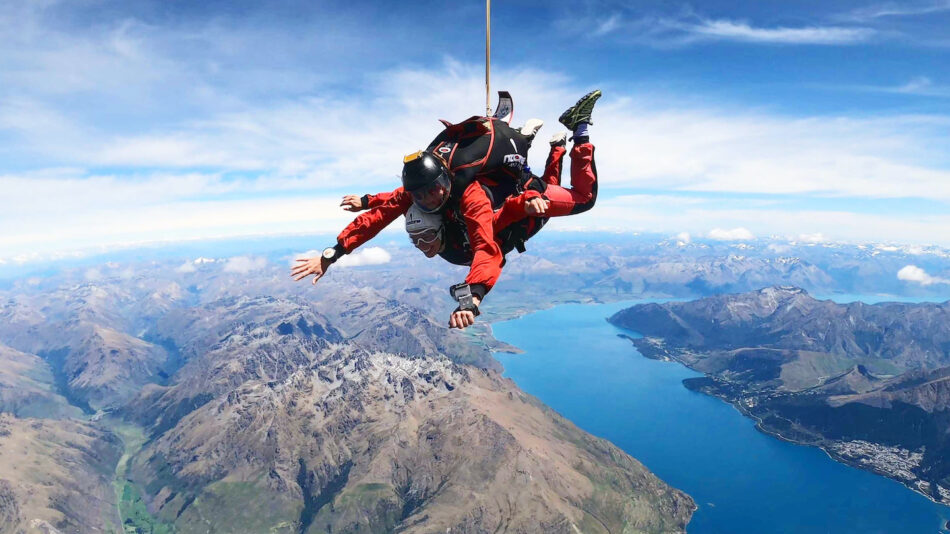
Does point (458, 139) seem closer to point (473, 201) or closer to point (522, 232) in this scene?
point (473, 201)

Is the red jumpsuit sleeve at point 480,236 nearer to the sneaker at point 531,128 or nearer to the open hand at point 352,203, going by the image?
the sneaker at point 531,128

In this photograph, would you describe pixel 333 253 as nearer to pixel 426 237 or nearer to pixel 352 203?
pixel 352 203

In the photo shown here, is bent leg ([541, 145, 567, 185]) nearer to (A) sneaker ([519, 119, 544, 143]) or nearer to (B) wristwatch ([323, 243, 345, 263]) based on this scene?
(A) sneaker ([519, 119, 544, 143])

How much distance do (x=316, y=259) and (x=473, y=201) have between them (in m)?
3.27

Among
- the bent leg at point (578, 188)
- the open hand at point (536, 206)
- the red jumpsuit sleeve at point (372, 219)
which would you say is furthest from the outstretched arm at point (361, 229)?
the bent leg at point (578, 188)

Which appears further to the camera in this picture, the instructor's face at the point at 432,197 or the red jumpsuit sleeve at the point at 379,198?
the red jumpsuit sleeve at the point at 379,198

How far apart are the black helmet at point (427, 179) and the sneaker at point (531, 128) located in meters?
2.24

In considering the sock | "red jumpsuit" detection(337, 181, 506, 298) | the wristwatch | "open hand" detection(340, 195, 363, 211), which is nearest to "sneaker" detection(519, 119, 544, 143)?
the sock

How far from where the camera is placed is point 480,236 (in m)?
7.21

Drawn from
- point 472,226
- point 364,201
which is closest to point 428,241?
point 472,226

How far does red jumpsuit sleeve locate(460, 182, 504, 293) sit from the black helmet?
385mm

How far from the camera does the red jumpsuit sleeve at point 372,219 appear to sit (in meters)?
8.59

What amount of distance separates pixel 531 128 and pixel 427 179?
2952 millimetres

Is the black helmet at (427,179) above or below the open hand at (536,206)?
above
